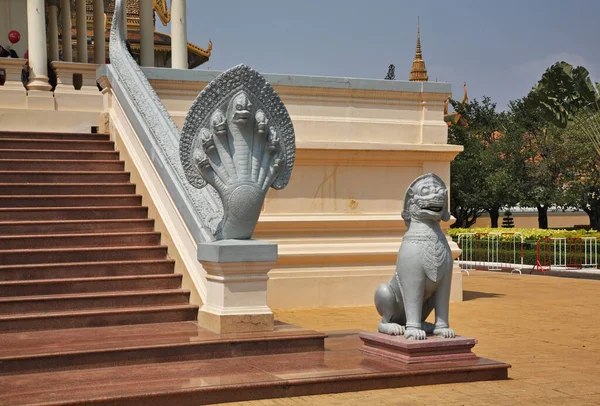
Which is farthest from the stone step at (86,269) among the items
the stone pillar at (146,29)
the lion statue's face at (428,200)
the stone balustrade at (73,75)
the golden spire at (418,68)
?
the golden spire at (418,68)

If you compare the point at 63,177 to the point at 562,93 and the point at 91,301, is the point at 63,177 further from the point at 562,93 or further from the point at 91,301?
the point at 562,93

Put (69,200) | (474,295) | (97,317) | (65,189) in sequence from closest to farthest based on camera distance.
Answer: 1. (97,317)
2. (69,200)
3. (65,189)
4. (474,295)

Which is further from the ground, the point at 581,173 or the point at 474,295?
the point at 581,173

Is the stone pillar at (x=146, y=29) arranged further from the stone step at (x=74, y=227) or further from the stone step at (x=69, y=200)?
the stone step at (x=74, y=227)

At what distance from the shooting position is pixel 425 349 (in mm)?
8023

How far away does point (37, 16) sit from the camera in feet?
59.7

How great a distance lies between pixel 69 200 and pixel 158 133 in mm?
1435

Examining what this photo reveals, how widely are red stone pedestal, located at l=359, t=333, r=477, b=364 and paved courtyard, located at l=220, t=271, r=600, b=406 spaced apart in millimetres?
371

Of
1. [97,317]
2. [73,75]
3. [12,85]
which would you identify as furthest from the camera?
[73,75]

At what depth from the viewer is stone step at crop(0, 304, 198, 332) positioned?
9.13 metres

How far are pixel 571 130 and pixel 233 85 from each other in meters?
31.2

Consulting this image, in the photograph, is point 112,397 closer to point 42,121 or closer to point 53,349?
point 53,349

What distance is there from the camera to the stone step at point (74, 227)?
11.1 metres

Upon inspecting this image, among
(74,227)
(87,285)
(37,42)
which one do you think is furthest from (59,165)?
(37,42)
